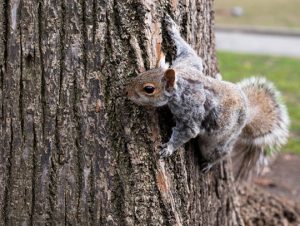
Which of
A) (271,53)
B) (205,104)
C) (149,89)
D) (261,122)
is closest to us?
(149,89)

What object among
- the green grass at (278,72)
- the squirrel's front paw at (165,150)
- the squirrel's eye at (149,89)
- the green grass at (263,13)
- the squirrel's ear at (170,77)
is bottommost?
the squirrel's front paw at (165,150)

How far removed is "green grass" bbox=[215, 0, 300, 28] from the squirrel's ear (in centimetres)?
1302

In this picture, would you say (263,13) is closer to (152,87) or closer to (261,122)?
(261,122)

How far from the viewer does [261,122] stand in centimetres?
312

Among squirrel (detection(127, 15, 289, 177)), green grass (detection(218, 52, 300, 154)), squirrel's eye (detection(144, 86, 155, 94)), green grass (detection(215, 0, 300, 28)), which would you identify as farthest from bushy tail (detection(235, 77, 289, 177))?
green grass (detection(215, 0, 300, 28))

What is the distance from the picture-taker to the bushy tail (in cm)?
311

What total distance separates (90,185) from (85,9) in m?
0.67

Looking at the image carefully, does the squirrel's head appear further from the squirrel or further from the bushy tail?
the bushy tail

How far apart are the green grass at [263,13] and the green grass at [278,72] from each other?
5.13 metres

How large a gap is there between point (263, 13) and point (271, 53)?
6.51 metres

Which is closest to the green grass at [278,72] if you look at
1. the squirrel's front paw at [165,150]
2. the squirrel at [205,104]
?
the squirrel at [205,104]

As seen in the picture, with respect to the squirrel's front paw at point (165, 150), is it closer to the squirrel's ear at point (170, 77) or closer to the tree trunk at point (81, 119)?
the tree trunk at point (81, 119)

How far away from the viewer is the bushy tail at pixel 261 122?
10.2ft

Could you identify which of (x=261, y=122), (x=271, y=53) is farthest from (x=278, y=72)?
(x=261, y=122)
